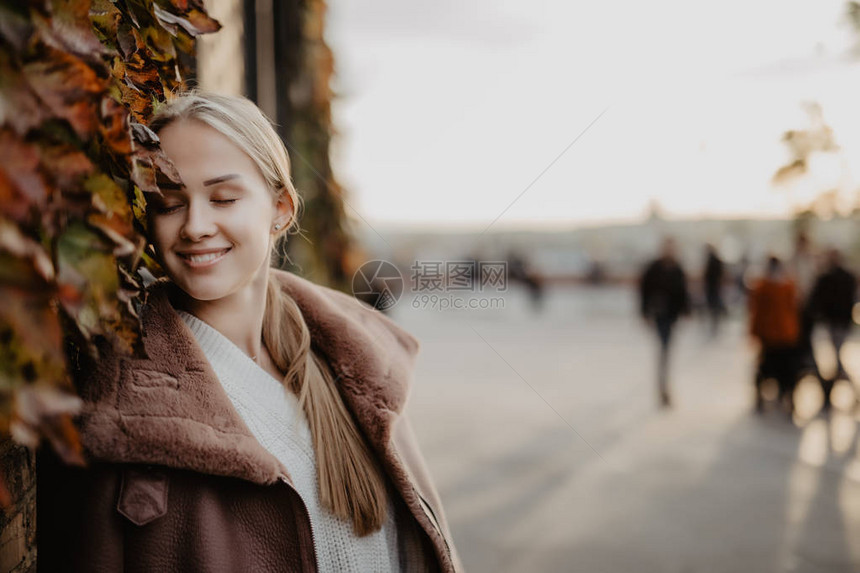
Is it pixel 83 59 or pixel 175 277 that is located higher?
pixel 83 59

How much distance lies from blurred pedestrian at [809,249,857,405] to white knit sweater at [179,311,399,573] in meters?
6.73

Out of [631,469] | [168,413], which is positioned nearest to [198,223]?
[168,413]

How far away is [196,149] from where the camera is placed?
1.28 m

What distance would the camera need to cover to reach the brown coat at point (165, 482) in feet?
3.56

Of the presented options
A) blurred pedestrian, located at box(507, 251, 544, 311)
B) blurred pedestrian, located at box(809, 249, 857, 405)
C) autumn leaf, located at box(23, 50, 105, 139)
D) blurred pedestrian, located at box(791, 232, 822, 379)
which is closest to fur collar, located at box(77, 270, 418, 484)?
autumn leaf, located at box(23, 50, 105, 139)

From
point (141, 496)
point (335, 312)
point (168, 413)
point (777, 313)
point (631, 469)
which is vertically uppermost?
point (335, 312)

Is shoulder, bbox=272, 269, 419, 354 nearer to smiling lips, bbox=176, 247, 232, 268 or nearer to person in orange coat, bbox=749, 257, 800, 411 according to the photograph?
smiling lips, bbox=176, 247, 232, 268

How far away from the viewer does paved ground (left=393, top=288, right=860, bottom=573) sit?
3895 millimetres

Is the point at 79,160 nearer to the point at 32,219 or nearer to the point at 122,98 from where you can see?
the point at 32,219

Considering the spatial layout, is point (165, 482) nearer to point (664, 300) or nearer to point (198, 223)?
point (198, 223)

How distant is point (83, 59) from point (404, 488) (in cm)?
112

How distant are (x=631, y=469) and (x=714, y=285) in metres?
7.51

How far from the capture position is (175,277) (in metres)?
1.30

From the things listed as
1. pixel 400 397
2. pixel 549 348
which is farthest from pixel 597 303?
pixel 400 397
